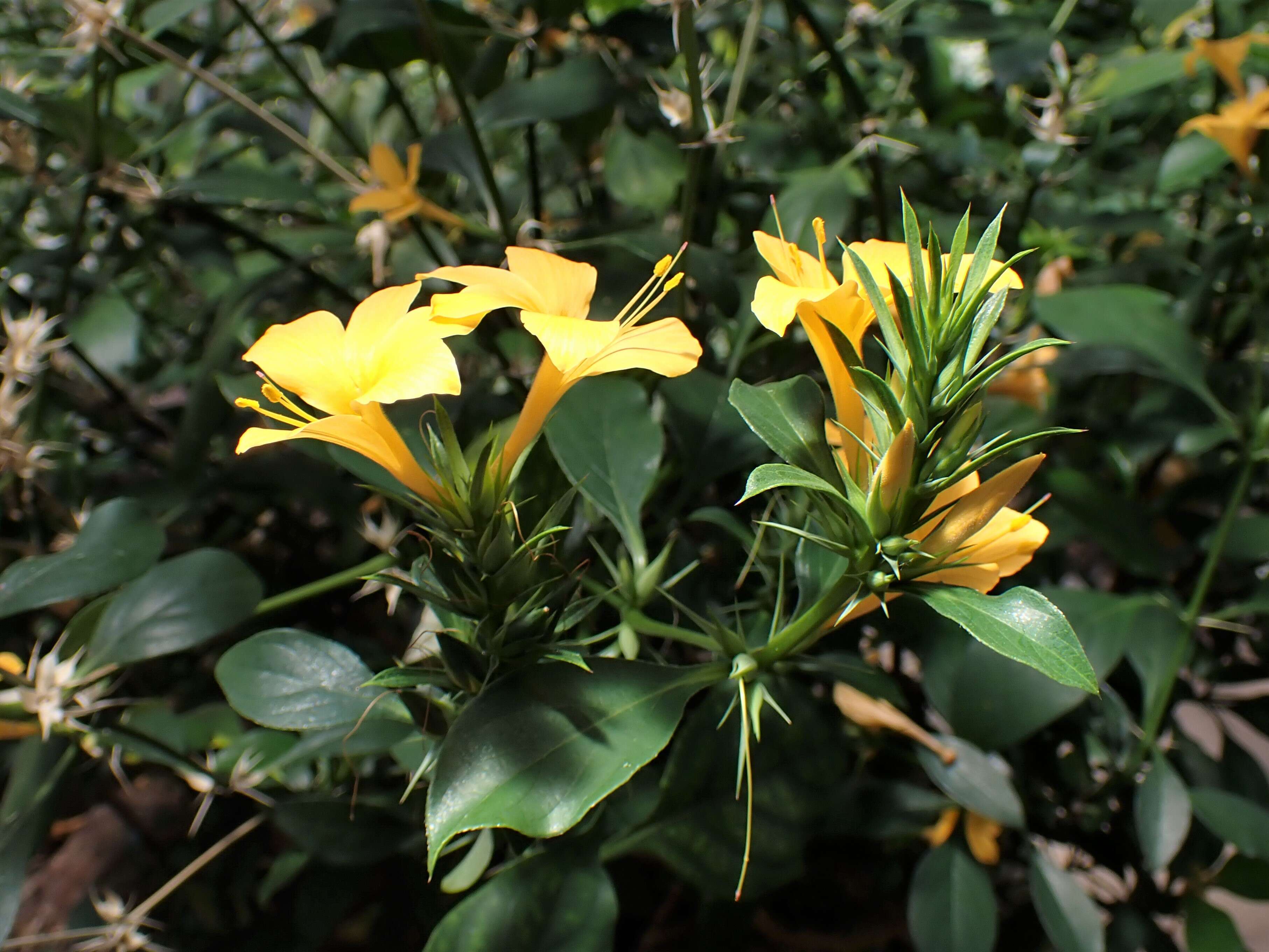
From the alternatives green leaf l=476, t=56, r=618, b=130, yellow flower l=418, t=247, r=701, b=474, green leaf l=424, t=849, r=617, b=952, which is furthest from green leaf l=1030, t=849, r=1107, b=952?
green leaf l=476, t=56, r=618, b=130

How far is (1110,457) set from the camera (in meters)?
0.63

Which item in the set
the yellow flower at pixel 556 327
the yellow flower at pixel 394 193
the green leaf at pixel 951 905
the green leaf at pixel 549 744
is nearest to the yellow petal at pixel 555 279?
the yellow flower at pixel 556 327

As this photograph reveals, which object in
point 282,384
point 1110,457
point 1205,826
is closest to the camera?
point 282,384

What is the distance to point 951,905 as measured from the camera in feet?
1.49

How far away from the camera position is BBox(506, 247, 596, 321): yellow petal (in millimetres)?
260

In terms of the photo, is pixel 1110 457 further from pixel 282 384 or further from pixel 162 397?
pixel 162 397

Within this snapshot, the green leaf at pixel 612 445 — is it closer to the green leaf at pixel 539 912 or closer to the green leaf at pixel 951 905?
the green leaf at pixel 539 912

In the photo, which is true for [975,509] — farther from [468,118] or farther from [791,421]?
[468,118]

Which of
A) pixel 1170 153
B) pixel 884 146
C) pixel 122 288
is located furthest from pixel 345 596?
pixel 1170 153

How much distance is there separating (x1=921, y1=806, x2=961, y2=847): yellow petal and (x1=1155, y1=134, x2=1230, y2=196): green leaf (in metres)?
0.43

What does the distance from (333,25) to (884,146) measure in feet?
1.35

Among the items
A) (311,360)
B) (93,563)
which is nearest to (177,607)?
(93,563)

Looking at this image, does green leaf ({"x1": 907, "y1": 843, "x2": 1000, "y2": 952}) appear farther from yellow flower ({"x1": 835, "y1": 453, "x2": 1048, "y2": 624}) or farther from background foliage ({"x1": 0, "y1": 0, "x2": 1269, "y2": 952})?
yellow flower ({"x1": 835, "y1": 453, "x2": 1048, "y2": 624})

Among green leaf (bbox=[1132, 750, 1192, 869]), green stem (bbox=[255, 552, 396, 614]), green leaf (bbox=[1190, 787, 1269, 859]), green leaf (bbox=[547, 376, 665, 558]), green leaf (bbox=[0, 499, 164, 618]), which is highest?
green leaf (bbox=[547, 376, 665, 558])
